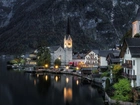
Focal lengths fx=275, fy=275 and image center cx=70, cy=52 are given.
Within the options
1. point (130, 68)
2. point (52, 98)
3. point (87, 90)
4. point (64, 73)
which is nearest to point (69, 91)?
point (87, 90)

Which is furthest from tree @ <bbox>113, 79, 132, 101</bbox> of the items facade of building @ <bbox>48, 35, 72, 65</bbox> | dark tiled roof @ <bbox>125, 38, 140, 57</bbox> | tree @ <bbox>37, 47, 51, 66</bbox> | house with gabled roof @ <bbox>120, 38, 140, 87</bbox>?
facade of building @ <bbox>48, 35, 72, 65</bbox>

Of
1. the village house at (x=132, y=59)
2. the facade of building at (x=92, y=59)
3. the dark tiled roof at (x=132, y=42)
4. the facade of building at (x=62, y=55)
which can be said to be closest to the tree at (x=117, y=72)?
the village house at (x=132, y=59)

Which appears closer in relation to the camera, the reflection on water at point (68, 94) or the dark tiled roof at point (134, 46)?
the dark tiled roof at point (134, 46)

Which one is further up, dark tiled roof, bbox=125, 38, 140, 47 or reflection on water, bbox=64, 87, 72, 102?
dark tiled roof, bbox=125, 38, 140, 47

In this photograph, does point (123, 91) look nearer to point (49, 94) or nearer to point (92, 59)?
point (49, 94)

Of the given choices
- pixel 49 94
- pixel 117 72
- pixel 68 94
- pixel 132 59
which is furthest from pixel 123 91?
pixel 49 94

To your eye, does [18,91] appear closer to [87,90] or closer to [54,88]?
[54,88]

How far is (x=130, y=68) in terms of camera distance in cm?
5544

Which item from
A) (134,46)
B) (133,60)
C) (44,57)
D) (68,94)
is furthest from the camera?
(44,57)

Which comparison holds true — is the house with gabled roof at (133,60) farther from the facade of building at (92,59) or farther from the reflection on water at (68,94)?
the facade of building at (92,59)

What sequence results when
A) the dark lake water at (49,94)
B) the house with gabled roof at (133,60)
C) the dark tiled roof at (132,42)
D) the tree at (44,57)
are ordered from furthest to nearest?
the tree at (44,57) < the dark lake water at (49,94) < the dark tiled roof at (132,42) < the house with gabled roof at (133,60)

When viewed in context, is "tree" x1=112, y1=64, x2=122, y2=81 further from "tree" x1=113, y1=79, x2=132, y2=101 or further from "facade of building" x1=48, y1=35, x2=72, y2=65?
"facade of building" x1=48, y1=35, x2=72, y2=65

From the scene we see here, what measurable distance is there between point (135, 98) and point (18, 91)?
3342 cm

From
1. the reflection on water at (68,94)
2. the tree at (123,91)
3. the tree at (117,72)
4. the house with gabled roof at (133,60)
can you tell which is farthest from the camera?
the tree at (117,72)
